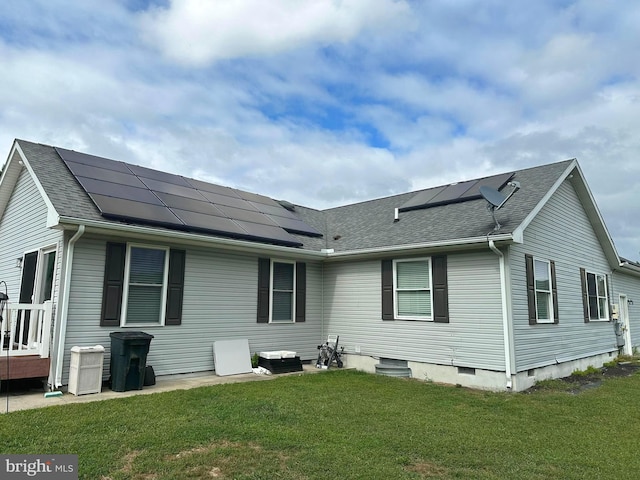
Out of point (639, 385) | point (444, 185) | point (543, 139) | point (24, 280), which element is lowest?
point (639, 385)

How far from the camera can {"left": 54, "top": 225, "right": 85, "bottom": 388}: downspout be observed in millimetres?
6414

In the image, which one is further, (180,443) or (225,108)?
(225,108)

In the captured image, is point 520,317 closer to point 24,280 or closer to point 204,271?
point 204,271

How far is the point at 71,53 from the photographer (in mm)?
8680

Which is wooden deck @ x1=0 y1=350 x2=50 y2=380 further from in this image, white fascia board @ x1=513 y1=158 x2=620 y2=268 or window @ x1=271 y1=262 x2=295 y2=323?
white fascia board @ x1=513 y1=158 x2=620 y2=268

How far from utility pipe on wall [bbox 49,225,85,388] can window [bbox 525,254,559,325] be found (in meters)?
8.40

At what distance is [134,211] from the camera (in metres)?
7.46

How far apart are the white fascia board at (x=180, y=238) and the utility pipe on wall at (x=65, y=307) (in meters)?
0.21

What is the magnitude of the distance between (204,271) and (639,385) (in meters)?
9.12

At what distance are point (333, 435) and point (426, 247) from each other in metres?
4.84

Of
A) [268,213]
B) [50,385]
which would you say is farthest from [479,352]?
[50,385]

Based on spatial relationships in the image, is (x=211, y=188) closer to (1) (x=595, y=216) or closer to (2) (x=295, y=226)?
(2) (x=295, y=226)

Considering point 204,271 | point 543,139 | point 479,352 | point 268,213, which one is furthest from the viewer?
point 543,139

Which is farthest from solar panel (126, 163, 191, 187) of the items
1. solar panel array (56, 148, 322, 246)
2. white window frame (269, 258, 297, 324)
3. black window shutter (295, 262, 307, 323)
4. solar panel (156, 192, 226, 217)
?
black window shutter (295, 262, 307, 323)
